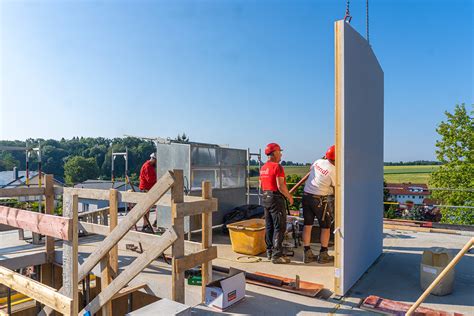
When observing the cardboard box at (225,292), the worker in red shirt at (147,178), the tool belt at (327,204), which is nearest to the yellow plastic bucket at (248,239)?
the tool belt at (327,204)

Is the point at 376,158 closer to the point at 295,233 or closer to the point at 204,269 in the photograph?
the point at 295,233

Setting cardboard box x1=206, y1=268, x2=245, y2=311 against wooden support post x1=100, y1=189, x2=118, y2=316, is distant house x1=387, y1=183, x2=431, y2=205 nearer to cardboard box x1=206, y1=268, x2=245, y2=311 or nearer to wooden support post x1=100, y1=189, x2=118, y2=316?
cardboard box x1=206, y1=268, x2=245, y2=311

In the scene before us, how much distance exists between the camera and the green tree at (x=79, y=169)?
66250 millimetres

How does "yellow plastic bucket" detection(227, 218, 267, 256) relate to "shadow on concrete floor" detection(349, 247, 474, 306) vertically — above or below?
above

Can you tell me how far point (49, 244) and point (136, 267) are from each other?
2984mm

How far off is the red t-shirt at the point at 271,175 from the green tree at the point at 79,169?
68.2 m

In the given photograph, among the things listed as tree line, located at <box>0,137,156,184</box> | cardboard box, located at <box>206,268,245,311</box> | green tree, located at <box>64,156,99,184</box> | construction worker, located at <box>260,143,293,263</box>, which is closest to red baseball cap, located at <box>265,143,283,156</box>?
construction worker, located at <box>260,143,293,263</box>

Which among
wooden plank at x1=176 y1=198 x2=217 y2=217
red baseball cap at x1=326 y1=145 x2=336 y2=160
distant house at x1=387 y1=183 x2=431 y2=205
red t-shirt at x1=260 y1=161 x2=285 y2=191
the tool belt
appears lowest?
distant house at x1=387 y1=183 x2=431 y2=205

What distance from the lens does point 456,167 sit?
74.4 ft

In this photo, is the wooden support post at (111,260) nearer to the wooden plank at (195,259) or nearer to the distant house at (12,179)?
the wooden plank at (195,259)

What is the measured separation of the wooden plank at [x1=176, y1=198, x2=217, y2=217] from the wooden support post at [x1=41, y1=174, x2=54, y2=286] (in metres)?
2.73

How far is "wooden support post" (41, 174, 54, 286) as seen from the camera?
4.71 meters

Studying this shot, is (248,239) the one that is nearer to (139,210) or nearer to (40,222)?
(139,210)

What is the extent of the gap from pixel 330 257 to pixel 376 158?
5.56 ft
